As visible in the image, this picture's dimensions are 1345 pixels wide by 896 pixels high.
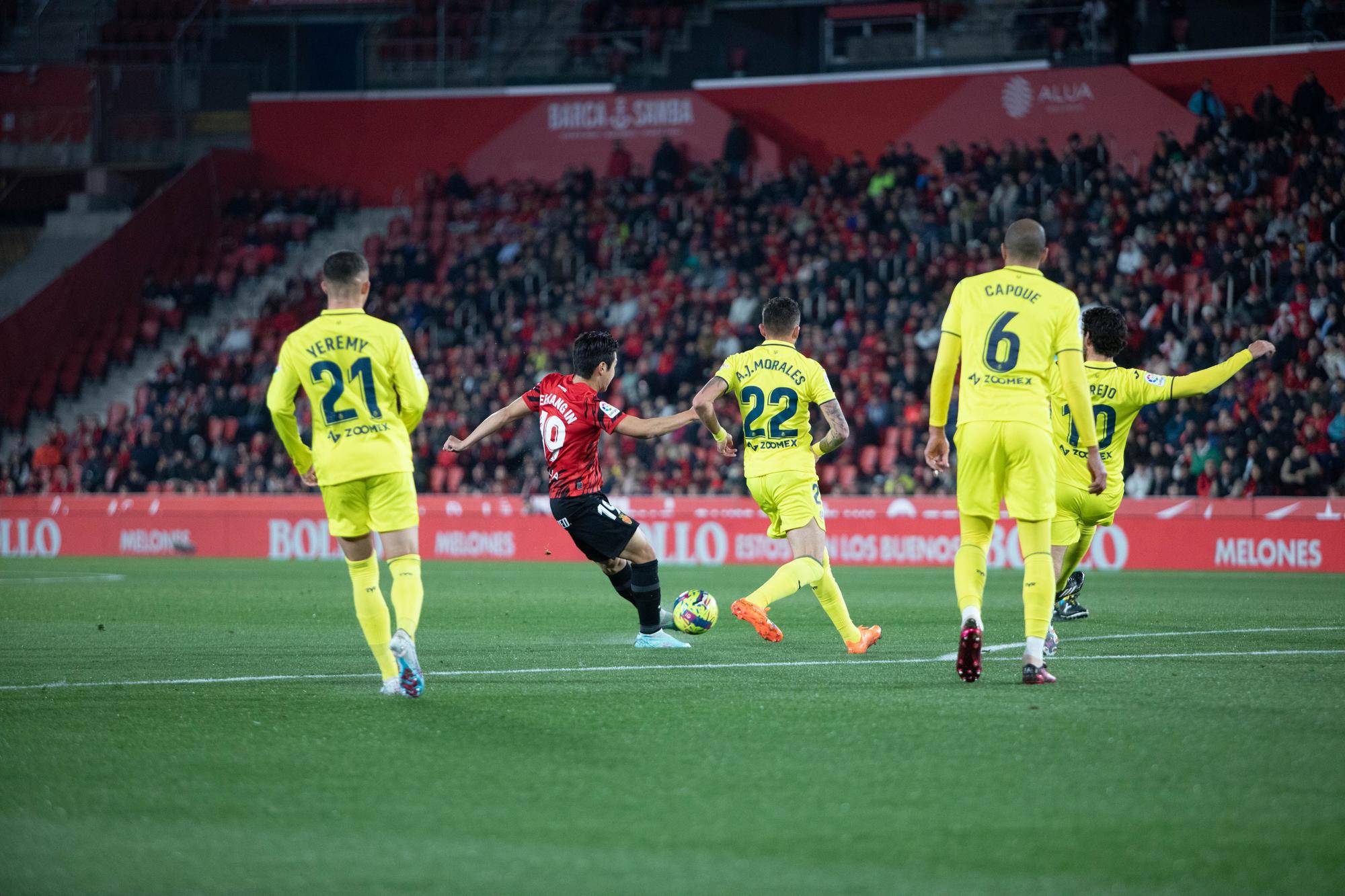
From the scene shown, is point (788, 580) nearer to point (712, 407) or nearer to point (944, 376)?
point (712, 407)

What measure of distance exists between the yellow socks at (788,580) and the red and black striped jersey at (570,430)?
1.46m

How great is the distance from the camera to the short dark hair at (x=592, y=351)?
1026 centimetres

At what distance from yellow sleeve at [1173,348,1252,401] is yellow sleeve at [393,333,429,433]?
4.96 meters

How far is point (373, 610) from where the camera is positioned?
316 inches

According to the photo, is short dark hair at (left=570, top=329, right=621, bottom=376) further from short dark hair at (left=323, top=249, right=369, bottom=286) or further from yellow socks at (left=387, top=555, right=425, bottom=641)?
yellow socks at (left=387, top=555, right=425, bottom=641)

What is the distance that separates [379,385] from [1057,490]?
5.13m

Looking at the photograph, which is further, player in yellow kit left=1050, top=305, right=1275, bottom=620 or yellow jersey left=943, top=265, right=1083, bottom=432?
player in yellow kit left=1050, top=305, right=1275, bottom=620

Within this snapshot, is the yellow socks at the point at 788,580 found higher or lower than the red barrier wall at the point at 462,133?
lower

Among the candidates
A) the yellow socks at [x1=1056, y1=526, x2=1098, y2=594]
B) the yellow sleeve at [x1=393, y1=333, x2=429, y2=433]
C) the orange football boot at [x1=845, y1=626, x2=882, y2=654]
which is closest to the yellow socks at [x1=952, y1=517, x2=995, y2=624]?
the orange football boot at [x1=845, y1=626, x2=882, y2=654]

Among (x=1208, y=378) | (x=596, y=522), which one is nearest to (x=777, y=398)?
(x=596, y=522)

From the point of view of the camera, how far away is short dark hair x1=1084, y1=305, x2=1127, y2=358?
425 inches

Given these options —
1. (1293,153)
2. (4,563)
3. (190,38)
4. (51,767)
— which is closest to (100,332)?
(190,38)

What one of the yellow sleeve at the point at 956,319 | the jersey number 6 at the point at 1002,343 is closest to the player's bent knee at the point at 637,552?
the yellow sleeve at the point at 956,319

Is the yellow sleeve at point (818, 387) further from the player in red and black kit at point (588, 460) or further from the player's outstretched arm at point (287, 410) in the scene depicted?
the player's outstretched arm at point (287, 410)
